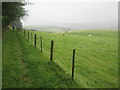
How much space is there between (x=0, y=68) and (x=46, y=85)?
4.51 metres

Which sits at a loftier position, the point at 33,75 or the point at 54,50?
the point at 54,50

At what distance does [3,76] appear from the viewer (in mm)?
10156

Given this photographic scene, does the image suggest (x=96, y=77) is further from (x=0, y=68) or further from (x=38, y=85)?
(x=0, y=68)

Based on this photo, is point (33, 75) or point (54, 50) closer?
point (33, 75)

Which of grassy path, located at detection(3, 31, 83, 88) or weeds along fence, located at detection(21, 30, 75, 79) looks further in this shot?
weeds along fence, located at detection(21, 30, 75, 79)

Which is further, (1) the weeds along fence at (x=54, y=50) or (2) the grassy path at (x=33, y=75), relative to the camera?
(1) the weeds along fence at (x=54, y=50)

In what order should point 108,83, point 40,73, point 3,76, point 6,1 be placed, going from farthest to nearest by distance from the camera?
point 6,1 → point 108,83 → point 40,73 → point 3,76

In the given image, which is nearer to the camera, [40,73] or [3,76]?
[3,76]

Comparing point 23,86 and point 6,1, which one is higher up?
point 6,1

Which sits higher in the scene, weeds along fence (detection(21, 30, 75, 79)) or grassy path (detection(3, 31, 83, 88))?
weeds along fence (detection(21, 30, 75, 79))

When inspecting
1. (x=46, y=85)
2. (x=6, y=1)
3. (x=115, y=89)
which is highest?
(x=6, y=1)

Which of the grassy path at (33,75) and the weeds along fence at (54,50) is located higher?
the weeds along fence at (54,50)

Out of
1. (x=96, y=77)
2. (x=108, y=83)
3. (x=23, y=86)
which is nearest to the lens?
(x=23, y=86)

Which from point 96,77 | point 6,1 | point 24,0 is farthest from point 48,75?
point 24,0
